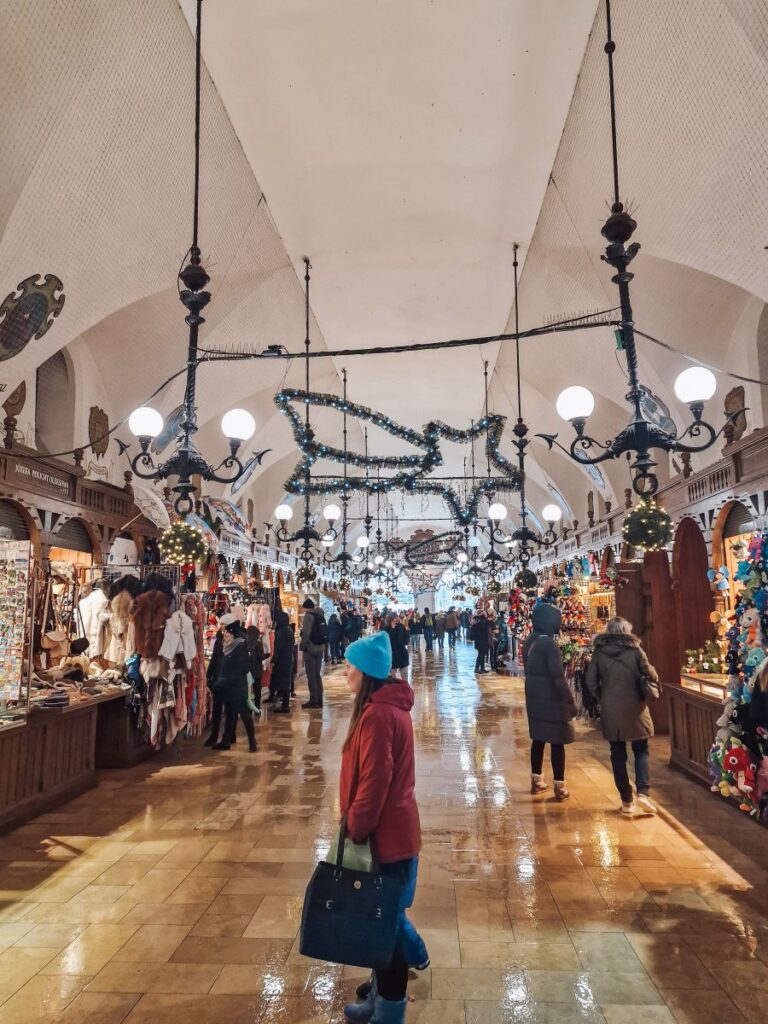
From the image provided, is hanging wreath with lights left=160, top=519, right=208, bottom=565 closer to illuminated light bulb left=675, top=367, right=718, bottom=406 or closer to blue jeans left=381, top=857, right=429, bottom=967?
blue jeans left=381, top=857, right=429, bottom=967

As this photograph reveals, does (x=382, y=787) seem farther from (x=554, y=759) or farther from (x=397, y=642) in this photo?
(x=397, y=642)

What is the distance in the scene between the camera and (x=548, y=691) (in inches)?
201

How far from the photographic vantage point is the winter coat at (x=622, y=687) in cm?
465

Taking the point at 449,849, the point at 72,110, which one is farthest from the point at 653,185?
the point at 449,849

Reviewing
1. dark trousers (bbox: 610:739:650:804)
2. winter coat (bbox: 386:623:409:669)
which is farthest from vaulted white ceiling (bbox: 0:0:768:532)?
winter coat (bbox: 386:623:409:669)

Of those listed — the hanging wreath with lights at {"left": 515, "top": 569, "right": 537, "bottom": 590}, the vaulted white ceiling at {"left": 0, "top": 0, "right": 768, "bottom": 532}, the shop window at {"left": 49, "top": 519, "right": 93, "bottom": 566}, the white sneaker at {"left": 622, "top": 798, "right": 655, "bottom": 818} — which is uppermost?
the vaulted white ceiling at {"left": 0, "top": 0, "right": 768, "bottom": 532}

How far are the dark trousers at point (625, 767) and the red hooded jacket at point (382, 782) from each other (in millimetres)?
2867

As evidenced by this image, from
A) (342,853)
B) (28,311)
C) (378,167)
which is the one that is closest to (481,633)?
(378,167)

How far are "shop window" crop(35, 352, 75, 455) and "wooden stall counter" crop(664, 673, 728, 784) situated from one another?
7.33m

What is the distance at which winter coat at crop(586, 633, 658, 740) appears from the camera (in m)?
4.65

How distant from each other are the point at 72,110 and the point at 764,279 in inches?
227

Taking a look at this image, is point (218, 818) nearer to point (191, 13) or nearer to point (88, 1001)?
point (88, 1001)

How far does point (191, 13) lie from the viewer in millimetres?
4688

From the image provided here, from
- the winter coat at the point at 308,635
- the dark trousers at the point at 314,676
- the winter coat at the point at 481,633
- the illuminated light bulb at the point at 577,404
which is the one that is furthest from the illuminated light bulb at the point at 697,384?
the winter coat at the point at 481,633
